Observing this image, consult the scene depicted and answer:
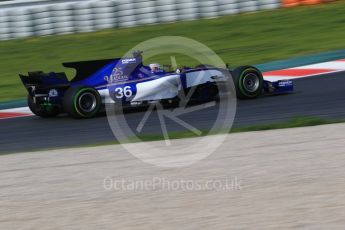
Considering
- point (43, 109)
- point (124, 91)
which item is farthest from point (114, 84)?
point (43, 109)

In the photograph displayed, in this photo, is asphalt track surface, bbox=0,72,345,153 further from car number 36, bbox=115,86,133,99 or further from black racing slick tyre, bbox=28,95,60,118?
car number 36, bbox=115,86,133,99

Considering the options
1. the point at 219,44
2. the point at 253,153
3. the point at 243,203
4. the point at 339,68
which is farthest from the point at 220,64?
the point at 243,203

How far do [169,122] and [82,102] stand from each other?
123 centimetres

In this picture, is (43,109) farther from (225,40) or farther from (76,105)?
(225,40)

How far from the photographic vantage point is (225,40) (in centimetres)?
1517

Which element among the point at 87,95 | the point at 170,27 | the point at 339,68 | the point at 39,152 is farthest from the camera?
the point at 170,27

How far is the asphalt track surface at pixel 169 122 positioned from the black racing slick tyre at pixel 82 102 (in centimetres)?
11

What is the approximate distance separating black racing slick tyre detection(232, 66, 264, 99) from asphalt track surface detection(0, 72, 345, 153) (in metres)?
0.11

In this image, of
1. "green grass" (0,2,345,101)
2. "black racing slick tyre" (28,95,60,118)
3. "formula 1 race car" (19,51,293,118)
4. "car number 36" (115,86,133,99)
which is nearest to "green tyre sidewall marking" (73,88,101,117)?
"formula 1 race car" (19,51,293,118)

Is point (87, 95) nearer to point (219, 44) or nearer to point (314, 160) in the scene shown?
point (314, 160)

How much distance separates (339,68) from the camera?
1184cm

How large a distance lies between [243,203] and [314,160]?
4.25ft

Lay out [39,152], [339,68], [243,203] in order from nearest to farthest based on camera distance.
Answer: [243,203] → [39,152] → [339,68]

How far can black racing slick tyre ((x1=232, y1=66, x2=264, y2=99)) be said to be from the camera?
10023 millimetres
